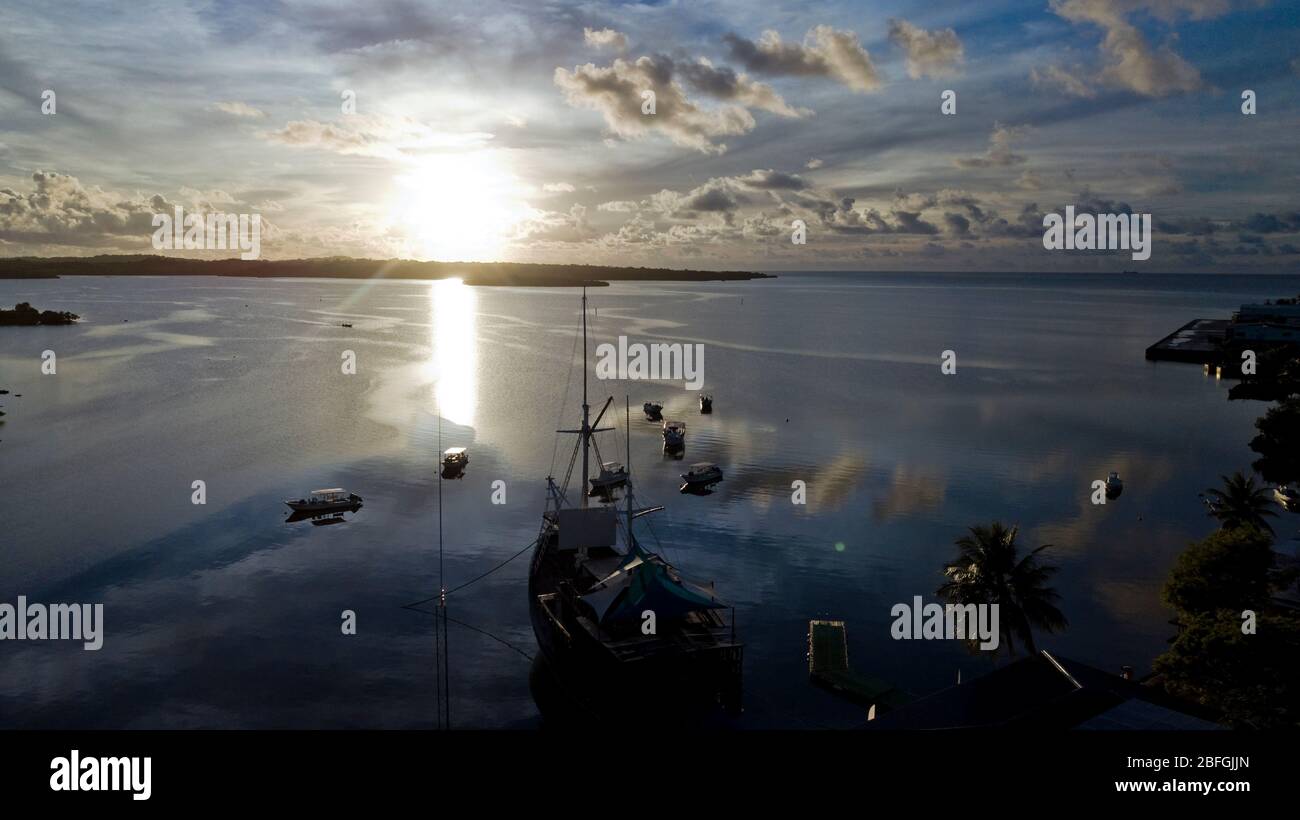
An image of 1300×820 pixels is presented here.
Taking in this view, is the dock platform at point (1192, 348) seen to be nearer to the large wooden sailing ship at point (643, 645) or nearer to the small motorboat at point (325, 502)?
the large wooden sailing ship at point (643, 645)

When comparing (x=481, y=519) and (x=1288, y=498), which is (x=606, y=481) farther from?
(x=1288, y=498)

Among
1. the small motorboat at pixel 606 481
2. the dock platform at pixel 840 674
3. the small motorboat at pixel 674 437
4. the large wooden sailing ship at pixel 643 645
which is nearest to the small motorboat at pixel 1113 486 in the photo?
the dock platform at pixel 840 674

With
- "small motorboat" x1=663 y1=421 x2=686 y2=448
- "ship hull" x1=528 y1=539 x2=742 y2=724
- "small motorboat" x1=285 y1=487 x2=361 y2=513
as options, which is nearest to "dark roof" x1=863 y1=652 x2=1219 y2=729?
"ship hull" x1=528 y1=539 x2=742 y2=724

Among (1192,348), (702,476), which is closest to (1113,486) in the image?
(702,476)

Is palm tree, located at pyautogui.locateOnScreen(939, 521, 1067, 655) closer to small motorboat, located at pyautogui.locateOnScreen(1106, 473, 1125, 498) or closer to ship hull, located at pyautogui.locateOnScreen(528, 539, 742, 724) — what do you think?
ship hull, located at pyautogui.locateOnScreen(528, 539, 742, 724)
